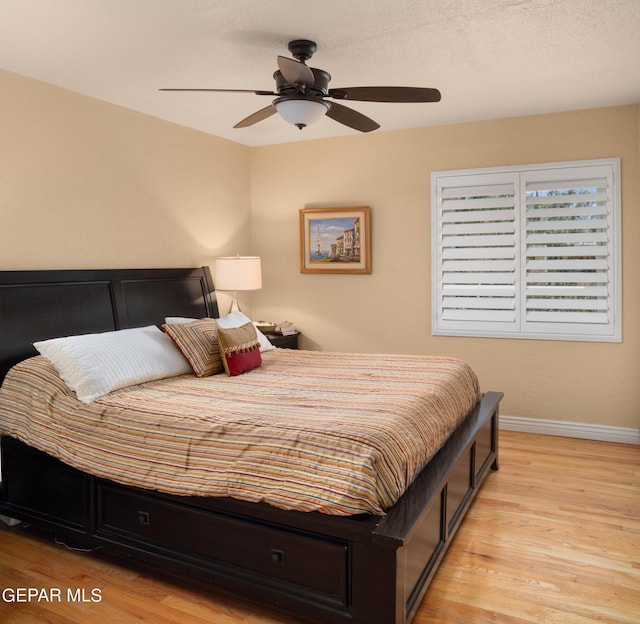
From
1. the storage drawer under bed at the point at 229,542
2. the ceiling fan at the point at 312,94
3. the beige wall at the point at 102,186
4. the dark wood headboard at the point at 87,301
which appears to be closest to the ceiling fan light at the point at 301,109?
the ceiling fan at the point at 312,94

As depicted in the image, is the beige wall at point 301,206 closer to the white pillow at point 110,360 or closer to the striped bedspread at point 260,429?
the white pillow at point 110,360

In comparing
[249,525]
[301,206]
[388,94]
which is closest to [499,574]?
[249,525]

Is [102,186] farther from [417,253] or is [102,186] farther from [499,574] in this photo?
[499,574]

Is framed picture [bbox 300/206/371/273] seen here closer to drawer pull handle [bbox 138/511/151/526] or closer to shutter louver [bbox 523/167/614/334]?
shutter louver [bbox 523/167/614/334]

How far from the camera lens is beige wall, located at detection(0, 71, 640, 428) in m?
3.70

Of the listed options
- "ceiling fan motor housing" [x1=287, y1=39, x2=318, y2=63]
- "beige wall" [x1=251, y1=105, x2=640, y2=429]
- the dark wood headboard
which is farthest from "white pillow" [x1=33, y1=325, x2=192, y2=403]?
"beige wall" [x1=251, y1=105, x2=640, y2=429]

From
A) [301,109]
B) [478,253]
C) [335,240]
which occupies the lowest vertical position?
[478,253]

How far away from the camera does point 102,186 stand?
407cm

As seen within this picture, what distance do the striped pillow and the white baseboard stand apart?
2550 millimetres

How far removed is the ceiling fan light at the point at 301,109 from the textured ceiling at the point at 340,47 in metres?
0.35

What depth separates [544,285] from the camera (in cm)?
461

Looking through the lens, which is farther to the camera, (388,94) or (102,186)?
(102,186)

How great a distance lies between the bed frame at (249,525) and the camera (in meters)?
2.06

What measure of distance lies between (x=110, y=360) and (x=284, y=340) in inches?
91.1
